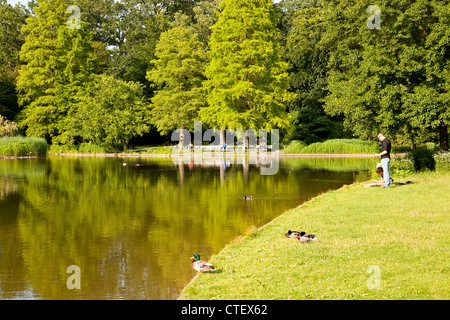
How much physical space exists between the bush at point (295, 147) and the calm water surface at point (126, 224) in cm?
2016

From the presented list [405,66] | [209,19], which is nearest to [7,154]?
[209,19]

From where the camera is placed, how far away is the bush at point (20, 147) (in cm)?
4722

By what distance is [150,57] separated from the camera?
2584 inches

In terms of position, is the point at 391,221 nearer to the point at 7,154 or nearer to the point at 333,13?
the point at 333,13

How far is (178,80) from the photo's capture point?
55.1 m

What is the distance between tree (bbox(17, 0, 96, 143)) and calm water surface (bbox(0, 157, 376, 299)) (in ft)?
110

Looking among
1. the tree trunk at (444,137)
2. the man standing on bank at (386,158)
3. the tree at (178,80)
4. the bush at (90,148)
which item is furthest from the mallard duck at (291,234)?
the bush at (90,148)

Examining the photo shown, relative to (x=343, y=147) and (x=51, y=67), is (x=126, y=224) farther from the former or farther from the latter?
(x=51, y=67)

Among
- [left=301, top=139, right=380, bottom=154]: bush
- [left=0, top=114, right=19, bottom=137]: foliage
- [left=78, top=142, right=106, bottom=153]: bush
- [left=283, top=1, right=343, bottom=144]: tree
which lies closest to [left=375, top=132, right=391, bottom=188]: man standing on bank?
[left=301, top=139, right=380, bottom=154]: bush

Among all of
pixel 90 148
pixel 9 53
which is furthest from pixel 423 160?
pixel 9 53

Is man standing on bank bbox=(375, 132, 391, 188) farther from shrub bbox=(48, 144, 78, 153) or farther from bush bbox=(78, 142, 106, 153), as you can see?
shrub bbox=(48, 144, 78, 153)

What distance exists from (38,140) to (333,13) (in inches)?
1407

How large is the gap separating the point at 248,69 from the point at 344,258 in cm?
3931

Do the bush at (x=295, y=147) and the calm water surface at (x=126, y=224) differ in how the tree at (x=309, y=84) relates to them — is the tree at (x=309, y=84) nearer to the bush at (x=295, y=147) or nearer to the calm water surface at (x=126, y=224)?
the bush at (x=295, y=147)
